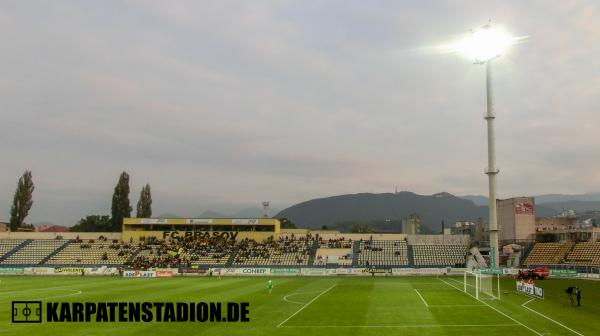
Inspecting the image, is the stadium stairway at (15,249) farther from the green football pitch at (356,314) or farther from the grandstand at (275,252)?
the green football pitch at (356,314)

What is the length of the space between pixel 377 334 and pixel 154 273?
211 feet

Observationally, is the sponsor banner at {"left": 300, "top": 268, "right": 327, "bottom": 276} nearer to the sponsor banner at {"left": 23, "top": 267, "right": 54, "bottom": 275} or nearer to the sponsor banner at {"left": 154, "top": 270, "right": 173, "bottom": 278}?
the sponsor banner at {"left": 154, "top": 270, "right": 173, "bottom": 278}

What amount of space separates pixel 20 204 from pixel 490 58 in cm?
12530

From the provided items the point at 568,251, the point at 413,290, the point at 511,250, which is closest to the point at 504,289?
the point at 413,290

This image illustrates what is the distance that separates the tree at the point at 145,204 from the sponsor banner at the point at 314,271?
83.4 m

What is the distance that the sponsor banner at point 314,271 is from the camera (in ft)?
290

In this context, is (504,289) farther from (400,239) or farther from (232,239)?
(232,239)

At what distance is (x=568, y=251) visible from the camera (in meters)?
89.8

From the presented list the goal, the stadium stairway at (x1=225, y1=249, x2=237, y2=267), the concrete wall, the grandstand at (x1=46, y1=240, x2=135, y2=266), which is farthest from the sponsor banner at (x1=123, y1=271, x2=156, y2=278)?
the concrete wall

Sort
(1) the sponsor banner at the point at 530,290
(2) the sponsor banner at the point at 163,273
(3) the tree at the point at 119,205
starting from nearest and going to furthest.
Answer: (1) the sponsor banner at the point at 530,290
(2) the sponsor banner at the point at 163,273
(3) the tree at the point at 119,205

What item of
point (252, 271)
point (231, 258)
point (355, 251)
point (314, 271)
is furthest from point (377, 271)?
point (231, 258)

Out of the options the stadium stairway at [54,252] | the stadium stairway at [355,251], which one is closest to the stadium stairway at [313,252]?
the stadium stairway at [355,251]

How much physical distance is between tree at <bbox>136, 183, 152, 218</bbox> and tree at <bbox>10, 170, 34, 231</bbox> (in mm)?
29742

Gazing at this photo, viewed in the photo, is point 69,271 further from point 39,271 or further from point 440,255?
point 440,255
